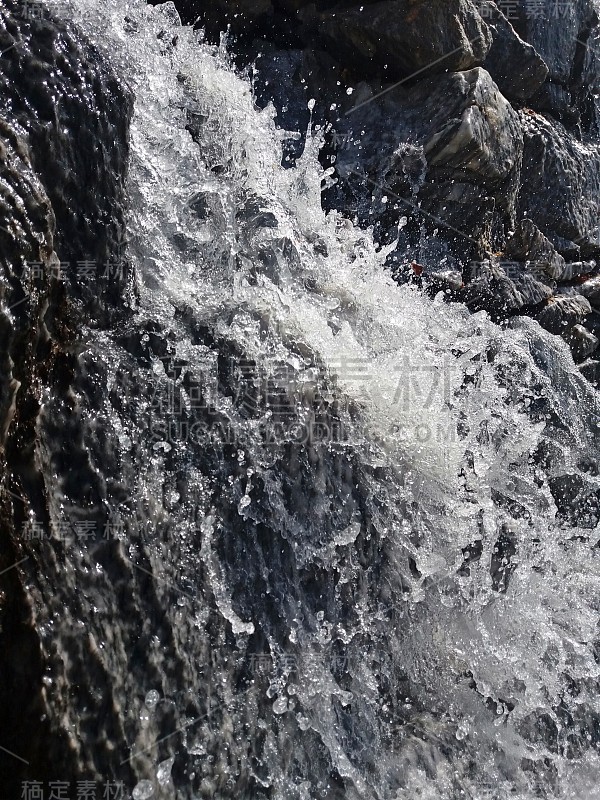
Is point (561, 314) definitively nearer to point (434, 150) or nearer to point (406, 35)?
point (434, 150)

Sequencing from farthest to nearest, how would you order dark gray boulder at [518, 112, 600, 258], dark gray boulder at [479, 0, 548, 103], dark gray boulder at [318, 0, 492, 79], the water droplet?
dark gray boulder at [518, 112, 600, 258] → dark gray boulder at [479, 0, 548, 103] → dark gray boulder at [318, 0, 492, 79] → the water droplet

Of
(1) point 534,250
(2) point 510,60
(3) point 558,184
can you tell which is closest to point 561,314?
(1) point 534,250

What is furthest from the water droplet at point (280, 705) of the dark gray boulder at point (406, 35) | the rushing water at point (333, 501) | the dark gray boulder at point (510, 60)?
the dark gray boulder at point (510, 60)

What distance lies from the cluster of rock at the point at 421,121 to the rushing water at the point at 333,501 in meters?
0.58

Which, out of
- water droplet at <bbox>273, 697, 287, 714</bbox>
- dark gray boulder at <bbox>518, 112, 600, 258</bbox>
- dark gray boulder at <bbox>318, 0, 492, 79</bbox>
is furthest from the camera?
dark gray boulder at <bbox>518, 112, 600, 258</bbox>

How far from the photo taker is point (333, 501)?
280cm

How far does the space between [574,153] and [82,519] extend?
4863mm

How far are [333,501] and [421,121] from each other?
2.74 meters

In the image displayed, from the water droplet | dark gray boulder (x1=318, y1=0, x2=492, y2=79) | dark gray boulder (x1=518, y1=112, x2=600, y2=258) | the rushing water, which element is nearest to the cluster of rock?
dark gray boulder (x1=318, y1=0, x2=492, y2=79)

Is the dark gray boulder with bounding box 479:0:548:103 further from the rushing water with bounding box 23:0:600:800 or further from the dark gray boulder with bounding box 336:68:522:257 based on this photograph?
the rushing water with bounding box 23:0:600:800

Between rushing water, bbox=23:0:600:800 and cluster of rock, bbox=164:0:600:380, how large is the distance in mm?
583

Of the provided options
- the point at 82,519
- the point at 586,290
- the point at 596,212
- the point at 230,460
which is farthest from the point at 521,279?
the point at 82,519

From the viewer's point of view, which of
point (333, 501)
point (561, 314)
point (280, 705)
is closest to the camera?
point (280, 705)

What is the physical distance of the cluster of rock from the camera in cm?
452
